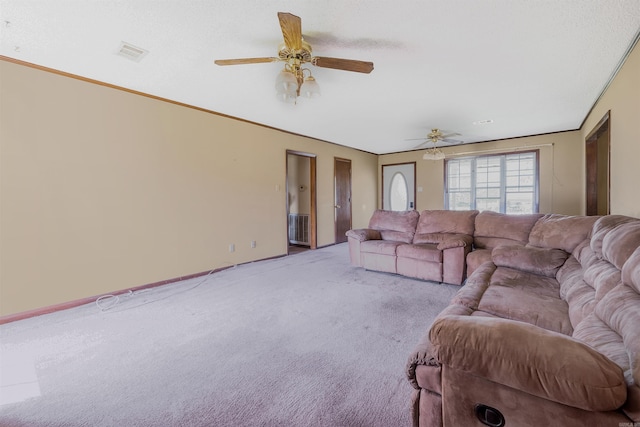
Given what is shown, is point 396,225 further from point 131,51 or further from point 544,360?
point 131,51

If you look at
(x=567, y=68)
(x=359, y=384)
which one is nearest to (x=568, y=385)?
(x=359, y=384)

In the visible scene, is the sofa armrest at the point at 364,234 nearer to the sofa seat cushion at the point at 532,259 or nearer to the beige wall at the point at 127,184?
the beige wall at the point at 127,184

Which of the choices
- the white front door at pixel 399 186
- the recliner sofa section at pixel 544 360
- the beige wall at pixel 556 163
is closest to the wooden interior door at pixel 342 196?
the white front door at pixel 399 186

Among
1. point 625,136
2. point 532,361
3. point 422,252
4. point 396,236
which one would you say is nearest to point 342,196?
point 396,236

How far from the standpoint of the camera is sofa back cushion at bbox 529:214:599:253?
236 cm

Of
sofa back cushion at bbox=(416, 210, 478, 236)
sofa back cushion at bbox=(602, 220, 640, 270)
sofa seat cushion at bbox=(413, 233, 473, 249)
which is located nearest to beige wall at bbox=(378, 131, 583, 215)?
sofa back cushion at bbox=(416, 210, 478, 236)

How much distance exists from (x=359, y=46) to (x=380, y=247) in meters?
2.57

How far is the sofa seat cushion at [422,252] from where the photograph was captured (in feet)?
11.4

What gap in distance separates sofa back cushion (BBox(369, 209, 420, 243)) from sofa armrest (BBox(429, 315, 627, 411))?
10.6 feet

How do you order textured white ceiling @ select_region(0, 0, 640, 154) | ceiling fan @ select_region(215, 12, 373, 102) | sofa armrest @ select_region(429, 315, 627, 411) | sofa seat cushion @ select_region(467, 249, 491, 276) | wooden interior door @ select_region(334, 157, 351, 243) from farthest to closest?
wooden interior door @ select_region(334, 157, 351, 243), sofa seat cushion @ select_region(467, 249, 491, 276), ceiling fan @ select_region(215, 12, 373, 102), textured white ceiling @ select_region(0, 0, 640, 154), sofa armrest @ select_region(429, 315, 627, 411)

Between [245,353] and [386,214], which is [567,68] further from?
[245,353]

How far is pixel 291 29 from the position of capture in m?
1.85

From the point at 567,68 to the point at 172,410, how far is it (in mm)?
4332

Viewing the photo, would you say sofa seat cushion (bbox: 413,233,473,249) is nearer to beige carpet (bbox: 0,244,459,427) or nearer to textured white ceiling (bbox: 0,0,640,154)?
beige carpet (bbox: 0,244,459,427)
